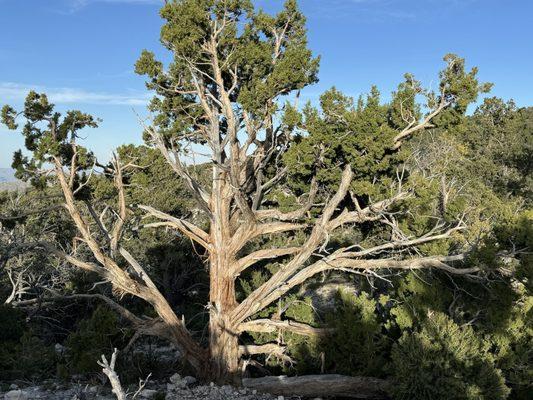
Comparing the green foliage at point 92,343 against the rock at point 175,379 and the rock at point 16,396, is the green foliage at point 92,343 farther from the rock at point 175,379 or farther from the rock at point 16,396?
the rock at point 16,396

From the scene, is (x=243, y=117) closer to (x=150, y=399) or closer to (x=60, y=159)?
(x=60, y=159)

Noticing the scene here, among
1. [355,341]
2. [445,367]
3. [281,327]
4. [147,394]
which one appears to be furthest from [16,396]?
[445,367]

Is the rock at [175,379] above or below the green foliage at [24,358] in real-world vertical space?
below

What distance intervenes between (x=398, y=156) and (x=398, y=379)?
5079mm

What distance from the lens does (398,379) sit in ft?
28.3

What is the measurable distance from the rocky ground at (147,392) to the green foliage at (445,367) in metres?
2.61

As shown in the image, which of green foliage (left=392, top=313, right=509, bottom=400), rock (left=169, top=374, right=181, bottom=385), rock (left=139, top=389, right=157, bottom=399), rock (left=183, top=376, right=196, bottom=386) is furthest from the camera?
rock (left=183, top=376, right=196, bottom=386)

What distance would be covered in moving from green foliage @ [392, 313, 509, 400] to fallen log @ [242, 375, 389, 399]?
1052 mm

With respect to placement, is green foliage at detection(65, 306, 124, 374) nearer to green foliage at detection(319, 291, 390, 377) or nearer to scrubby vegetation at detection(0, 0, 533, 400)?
scrubby vegetation at detection(0, 0, 533, 400)

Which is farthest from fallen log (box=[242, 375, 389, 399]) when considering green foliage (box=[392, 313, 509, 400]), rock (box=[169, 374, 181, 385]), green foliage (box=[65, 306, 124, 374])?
green foliage (box=[65, 306, 124, 374])

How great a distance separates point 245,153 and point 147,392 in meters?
6.11

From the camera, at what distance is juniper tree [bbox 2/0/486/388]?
10.2 metres

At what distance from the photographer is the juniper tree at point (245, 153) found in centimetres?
1025

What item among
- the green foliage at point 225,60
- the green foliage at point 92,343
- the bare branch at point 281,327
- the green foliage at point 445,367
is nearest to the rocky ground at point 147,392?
the green foliage at point 92,343
